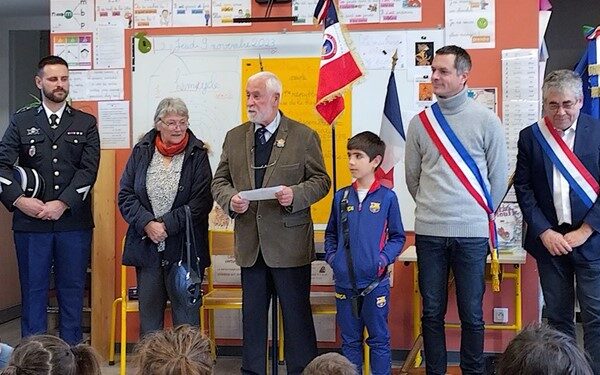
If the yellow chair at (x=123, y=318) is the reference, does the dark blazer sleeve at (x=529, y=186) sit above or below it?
above

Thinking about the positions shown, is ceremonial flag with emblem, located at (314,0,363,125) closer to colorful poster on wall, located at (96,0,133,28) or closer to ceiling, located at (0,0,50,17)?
colorful poster on wall, located at (96,0,133,28)

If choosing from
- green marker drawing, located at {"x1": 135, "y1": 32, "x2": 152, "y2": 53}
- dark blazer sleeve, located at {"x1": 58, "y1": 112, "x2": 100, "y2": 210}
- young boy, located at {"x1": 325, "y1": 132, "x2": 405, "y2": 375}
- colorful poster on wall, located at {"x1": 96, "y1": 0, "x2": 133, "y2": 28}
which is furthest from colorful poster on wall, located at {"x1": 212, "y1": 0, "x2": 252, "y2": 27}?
young boy, located at {"x1": 325, "y1": 132, "x2": 405, "y2": 375}

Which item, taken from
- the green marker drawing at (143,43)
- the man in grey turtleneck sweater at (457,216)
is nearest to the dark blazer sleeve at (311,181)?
the man in grey turtleneck sweater at (457,216)

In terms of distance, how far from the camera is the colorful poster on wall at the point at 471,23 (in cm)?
403

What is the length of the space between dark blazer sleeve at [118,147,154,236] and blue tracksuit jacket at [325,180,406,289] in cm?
90

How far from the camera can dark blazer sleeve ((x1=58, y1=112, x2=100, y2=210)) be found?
355 cm

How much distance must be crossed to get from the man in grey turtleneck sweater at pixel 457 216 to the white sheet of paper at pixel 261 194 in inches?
26.8

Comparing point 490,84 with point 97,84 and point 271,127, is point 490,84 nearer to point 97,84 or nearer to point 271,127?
point 271,127

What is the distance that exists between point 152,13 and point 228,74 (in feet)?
2.03

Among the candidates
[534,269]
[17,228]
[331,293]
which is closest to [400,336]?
[331,293]

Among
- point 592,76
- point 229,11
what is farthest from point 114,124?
point 592,76

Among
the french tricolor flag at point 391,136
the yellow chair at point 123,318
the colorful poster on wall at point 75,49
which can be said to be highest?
the colorful poster on wall at point 75,49

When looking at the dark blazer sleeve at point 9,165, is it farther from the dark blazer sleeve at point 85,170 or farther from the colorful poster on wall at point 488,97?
the colorful poster on wall at point 488,97

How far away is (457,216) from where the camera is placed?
306 cm
